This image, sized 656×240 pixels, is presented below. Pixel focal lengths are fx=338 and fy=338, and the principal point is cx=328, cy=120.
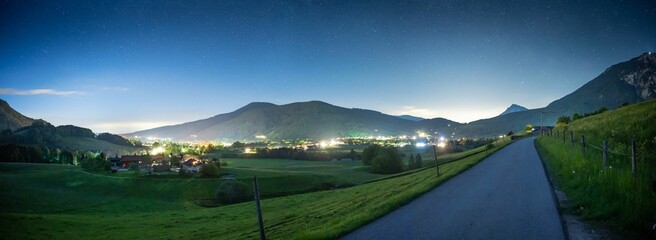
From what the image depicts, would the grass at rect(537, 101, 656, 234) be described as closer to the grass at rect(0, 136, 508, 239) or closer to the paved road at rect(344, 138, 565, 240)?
the paved road at rect(344, 138, 565, 240)

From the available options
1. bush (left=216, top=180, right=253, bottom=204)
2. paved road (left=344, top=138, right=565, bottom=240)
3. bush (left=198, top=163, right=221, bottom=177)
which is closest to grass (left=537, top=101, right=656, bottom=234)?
paved road (left=344, top=138, right=565, bottom=240)

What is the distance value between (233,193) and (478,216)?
73.1 m

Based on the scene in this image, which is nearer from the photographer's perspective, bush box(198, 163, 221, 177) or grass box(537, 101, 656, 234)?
grass box(537, 101, 656, 234)

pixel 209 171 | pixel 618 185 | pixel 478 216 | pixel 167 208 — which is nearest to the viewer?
pixel 618 185

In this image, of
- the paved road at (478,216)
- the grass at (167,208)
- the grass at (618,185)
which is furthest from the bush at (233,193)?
the grass at (618,185)

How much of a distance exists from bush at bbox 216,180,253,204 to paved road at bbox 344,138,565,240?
66611 mm

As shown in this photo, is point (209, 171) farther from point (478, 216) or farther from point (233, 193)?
point (478, 216)

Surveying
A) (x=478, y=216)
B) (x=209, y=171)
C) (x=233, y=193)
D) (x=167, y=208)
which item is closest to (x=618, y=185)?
(x=478, y=216)

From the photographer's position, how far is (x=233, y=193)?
79500mm

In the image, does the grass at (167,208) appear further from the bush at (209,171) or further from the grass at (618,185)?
the bush at (209,171)

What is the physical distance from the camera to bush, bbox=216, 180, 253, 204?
78938mm

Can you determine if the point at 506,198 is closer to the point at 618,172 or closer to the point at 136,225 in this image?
the point at 618,172

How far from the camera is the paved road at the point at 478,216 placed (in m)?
11.4

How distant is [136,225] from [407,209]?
50.9m
